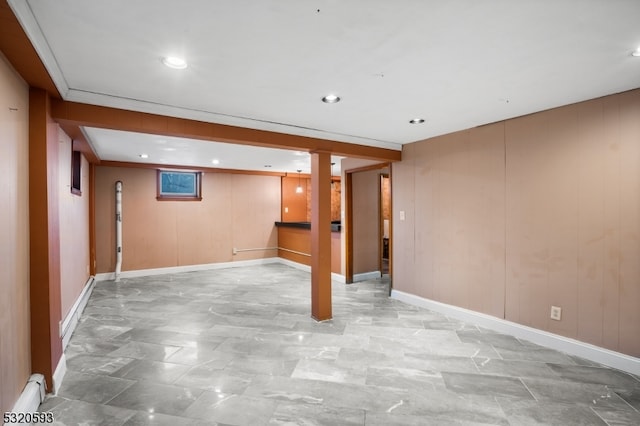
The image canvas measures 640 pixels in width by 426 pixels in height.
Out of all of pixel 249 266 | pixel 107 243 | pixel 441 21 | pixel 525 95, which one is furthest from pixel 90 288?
pixel 525 95

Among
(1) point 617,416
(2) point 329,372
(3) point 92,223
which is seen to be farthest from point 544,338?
(3) point 92,223

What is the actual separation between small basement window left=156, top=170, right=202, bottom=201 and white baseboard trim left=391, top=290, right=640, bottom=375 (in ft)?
18.0

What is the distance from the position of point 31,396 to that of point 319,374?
2.03 m

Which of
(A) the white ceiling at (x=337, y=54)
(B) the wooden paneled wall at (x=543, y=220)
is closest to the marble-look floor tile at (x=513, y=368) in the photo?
(B) the wooden paneled wall at (x=543, y=220)

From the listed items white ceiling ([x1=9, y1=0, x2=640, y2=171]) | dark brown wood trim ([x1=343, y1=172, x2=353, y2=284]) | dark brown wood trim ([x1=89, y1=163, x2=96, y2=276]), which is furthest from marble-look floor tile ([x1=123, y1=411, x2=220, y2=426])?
dark brown wood trim ([x1=89, y1=163, x2=96, y2=276])

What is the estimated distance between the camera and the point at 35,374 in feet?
7.35

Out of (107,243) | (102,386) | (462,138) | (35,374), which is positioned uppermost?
(462,138)

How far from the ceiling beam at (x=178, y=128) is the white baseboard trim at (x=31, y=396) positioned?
2010mm

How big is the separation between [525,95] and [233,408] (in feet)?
11.4

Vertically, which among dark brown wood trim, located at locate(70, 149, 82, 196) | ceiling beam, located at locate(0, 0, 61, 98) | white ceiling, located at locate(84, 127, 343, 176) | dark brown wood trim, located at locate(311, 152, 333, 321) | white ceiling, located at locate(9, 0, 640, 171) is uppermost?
white ceiling, located at locate(84, 127, 343, 176)

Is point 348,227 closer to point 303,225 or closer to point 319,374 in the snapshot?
point 303,225

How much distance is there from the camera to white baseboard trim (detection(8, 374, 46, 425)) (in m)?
1.95

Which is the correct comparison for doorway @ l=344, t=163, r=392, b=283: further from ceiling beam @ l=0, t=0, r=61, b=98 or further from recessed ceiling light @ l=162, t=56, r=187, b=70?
ceiling beam @ l=0, t=0, r=61, b=98

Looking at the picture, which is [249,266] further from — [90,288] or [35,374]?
[35,374]
